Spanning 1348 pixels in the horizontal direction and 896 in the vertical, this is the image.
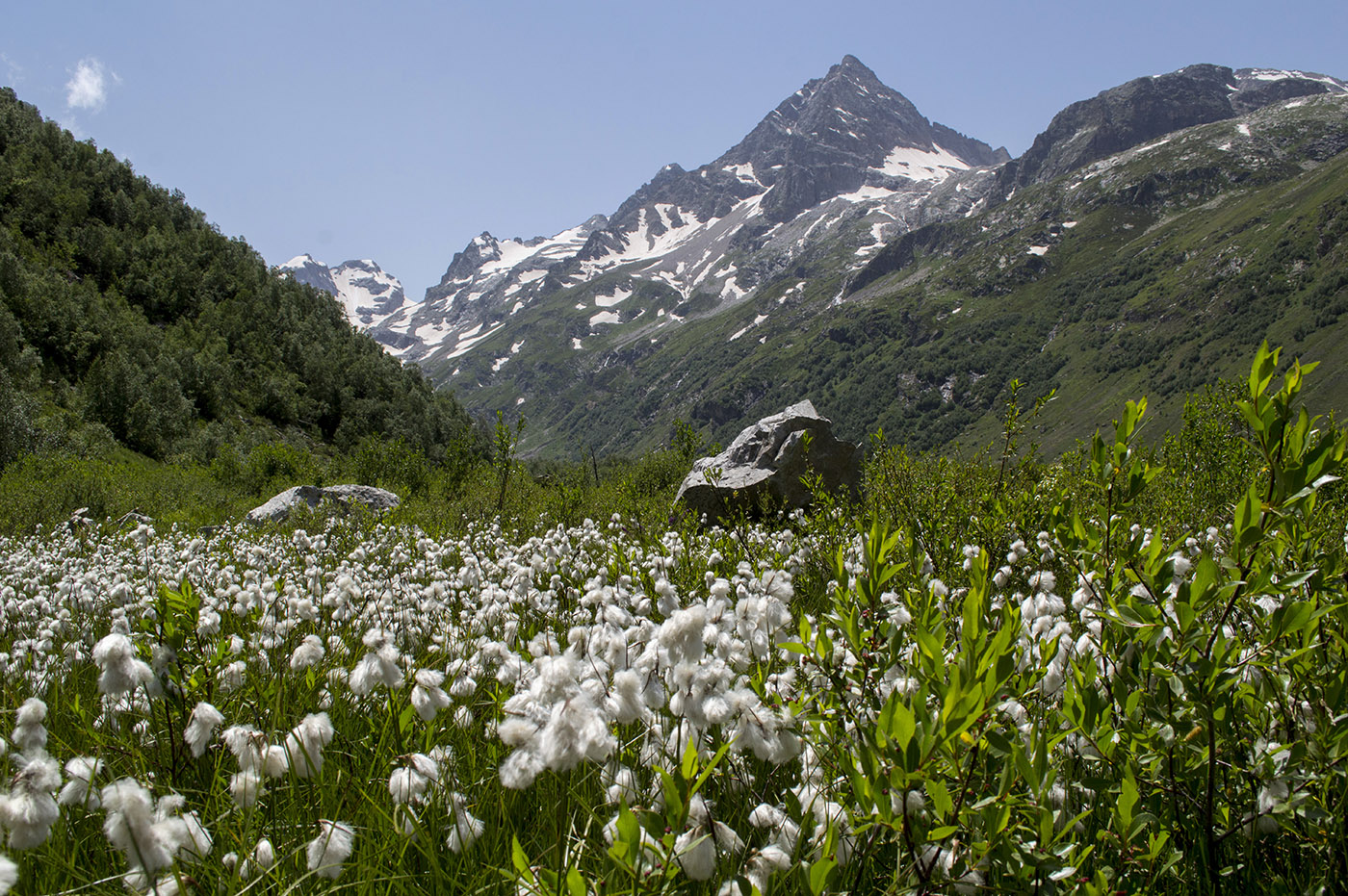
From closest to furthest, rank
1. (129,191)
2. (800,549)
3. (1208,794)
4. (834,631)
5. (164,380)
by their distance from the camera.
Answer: (1208,794) < (834,631) < (800,549) < (164,380) < (129,191)

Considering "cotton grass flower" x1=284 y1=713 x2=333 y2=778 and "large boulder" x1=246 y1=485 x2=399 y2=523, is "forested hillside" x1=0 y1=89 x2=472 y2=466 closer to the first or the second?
"large boulder" x1=246 y1=485 x2=399 y2=523

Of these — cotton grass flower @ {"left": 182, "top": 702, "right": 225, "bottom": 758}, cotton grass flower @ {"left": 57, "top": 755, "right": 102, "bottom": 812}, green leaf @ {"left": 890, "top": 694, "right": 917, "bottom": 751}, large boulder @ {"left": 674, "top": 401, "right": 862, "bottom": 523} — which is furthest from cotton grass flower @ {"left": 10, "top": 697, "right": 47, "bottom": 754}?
large boulder @ {"left": 674, "top": 401, "right": 862, "bottom": 523}

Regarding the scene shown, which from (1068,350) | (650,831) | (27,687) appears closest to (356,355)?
(27,687)

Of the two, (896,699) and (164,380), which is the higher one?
(164,380)

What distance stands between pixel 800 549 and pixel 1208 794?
5.27 meters

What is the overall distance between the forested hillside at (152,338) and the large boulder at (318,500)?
16.1ft

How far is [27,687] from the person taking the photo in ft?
13.5

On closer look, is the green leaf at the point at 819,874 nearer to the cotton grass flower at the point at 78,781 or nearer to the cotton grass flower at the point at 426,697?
the cotton grass flower at the point at 426,697

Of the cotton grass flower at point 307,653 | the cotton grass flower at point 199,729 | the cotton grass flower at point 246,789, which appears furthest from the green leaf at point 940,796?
the cotton grass flower at point 307,653

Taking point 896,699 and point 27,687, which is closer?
point 896,699

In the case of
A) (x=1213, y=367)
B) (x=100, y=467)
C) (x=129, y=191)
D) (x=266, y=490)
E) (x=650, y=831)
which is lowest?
(x=1213, y=367)

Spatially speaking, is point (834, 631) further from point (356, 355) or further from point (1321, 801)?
point (356, 355)

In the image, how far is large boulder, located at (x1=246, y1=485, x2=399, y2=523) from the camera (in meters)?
14.7

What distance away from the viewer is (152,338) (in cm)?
3412
